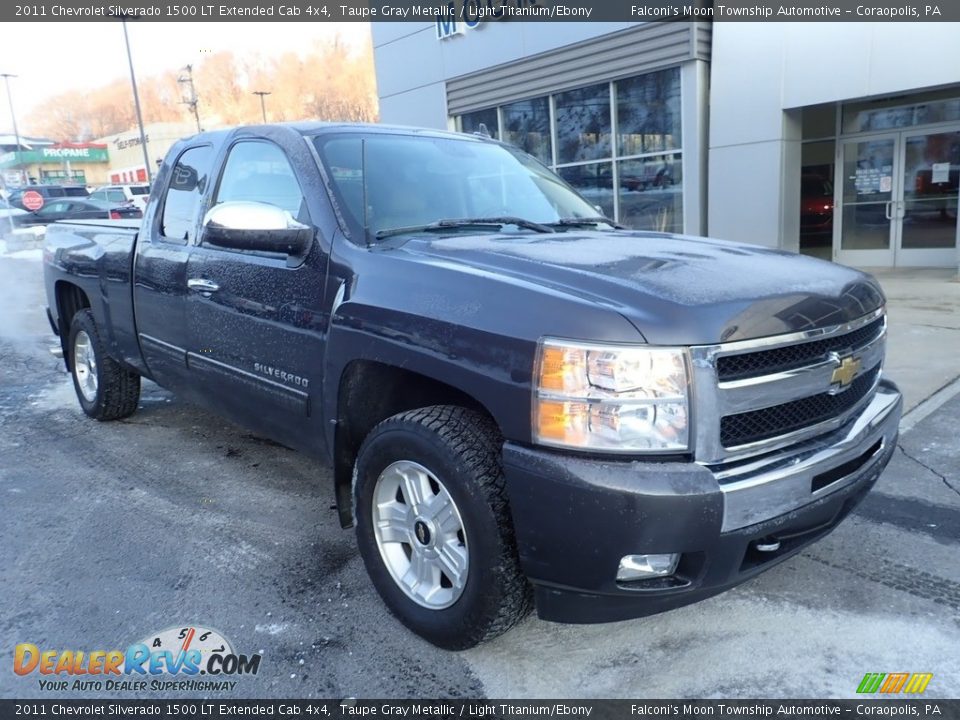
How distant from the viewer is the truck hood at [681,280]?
7.12ft

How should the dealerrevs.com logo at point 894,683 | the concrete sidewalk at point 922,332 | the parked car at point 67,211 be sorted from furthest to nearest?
the parked car at point 67,211
the concrete sidewalk at point 922,332
the dealerrevs.com logo at point 894,683

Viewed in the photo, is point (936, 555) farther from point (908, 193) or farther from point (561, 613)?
point (908, 193)

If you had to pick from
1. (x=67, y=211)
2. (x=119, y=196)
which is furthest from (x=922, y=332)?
(x=119, y=196)

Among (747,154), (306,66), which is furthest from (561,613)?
(306,66)

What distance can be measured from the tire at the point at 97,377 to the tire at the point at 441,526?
3198 millimetres

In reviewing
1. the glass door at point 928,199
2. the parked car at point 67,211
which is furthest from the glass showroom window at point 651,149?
the parked car at point 67,211

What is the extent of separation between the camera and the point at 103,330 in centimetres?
509

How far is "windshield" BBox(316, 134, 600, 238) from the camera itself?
10.5 ft

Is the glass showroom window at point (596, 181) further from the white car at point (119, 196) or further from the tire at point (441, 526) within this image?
the white car at point (119, 196)

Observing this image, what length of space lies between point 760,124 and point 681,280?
10470 mm

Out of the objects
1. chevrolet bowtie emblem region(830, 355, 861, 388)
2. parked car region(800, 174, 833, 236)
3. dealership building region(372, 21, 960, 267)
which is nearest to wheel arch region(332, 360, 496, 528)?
chevrolet bowtie emblem region(830, 355, 861, 388)

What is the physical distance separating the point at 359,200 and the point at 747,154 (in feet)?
33.4

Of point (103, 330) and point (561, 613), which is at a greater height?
point (103, 330)

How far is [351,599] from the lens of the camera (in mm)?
3072
